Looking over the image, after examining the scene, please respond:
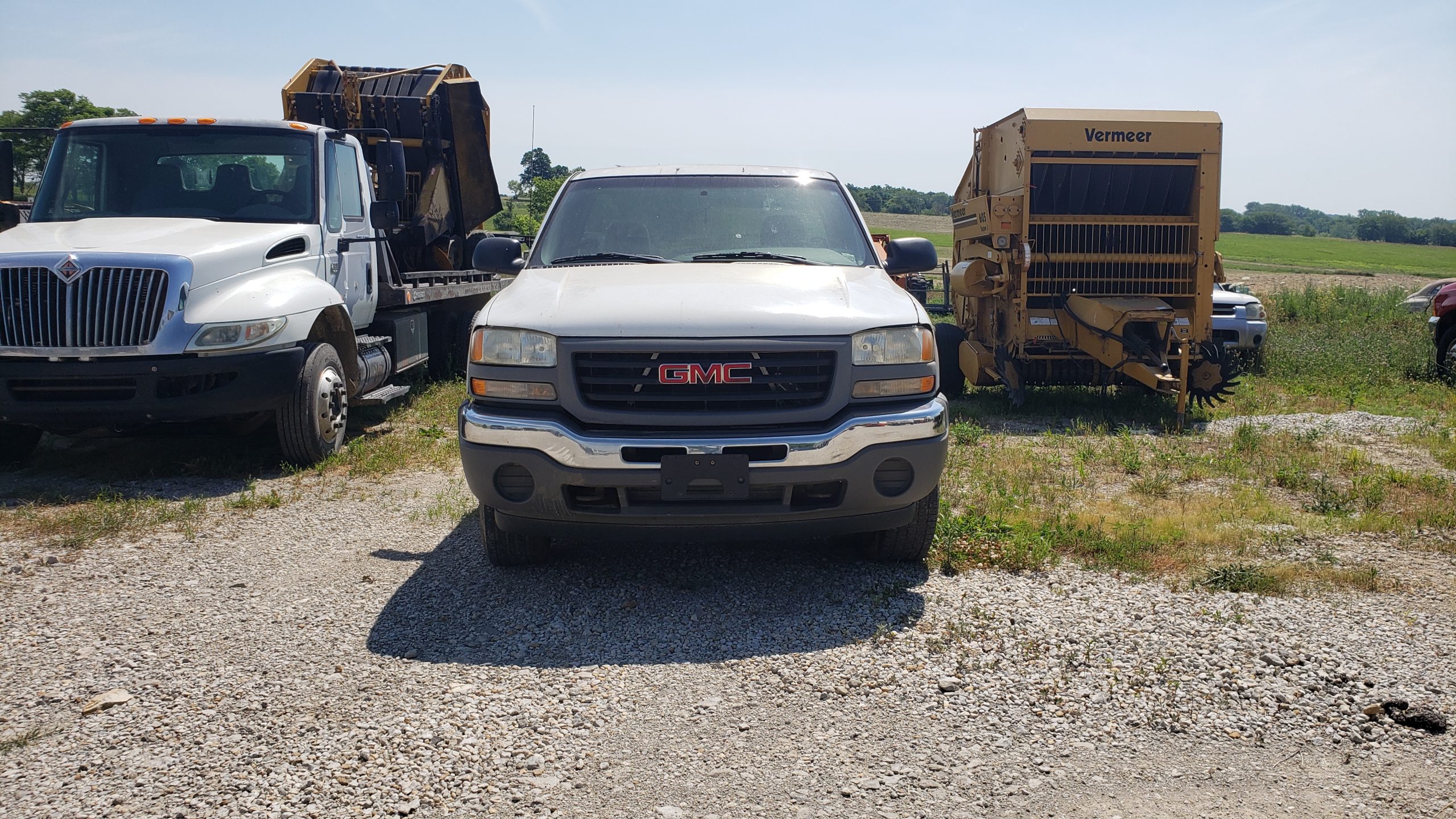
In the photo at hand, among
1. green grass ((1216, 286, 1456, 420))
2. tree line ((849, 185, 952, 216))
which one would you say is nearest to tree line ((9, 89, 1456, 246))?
tree line ((849, 185, 952, 216))

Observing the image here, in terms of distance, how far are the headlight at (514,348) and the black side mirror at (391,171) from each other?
4130mm

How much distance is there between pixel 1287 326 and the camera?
2069 centimetres

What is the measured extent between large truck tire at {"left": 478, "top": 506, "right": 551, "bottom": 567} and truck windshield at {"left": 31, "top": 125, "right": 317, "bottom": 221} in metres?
3.98

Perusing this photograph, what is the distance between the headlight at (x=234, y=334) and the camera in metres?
6.56

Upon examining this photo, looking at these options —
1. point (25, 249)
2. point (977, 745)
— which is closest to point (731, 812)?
point (977, 745)

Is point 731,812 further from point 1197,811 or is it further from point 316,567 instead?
point 316,567

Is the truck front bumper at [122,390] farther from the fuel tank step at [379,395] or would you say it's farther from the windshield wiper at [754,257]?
the windshield wiper at [754,257]

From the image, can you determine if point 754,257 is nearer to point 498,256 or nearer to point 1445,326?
point 498,256

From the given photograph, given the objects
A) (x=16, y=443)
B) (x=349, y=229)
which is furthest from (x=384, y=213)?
(x=16, y=443)

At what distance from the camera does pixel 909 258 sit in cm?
577

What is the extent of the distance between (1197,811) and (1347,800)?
45 centimetres

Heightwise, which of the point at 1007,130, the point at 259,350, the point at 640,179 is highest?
the point at 1007,130

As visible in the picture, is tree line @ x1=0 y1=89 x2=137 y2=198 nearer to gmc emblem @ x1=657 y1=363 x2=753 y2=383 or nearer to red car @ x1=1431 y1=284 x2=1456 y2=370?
gmc emblem @ x1=657 y1=363 x2=753 y2=383

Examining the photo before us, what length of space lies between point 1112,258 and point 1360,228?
356 ft
